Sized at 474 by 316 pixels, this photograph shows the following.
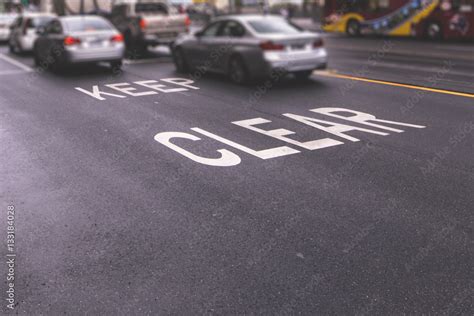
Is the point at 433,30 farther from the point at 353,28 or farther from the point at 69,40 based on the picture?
the point at 69,40

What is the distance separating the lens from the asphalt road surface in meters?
3.71

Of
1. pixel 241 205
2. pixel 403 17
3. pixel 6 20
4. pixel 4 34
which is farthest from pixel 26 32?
pixel 241 205

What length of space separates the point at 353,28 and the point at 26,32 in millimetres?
16570

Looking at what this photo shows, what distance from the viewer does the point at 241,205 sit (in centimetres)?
518

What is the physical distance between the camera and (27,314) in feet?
11.4

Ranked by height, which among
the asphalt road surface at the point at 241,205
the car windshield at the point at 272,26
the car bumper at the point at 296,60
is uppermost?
the car windshield at the point at 272,26

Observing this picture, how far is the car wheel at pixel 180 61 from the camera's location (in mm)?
14344

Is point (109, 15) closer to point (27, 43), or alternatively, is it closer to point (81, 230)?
point (27, 43)

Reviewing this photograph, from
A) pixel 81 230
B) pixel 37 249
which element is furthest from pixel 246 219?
pixel 37 249

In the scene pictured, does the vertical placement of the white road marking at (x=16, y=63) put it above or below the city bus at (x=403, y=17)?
below

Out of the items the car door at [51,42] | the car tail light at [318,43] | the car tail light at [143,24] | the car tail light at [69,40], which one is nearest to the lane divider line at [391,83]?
the car tail light at [318,43]

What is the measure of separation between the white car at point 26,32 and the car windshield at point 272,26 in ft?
35.2

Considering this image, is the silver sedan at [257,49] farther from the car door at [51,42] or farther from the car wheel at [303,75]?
the car door at [51,42]

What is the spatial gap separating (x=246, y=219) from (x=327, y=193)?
106 cm
